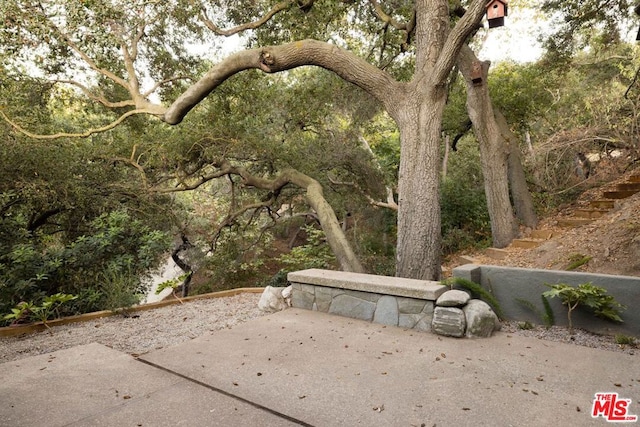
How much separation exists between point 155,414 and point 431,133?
13.7 ft

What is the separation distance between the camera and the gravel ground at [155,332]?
3434mm

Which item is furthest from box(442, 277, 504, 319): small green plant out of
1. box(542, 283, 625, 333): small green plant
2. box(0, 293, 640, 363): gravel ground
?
box(542, 283, 625, 333): small green plant

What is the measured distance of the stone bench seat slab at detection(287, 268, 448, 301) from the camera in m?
3.64

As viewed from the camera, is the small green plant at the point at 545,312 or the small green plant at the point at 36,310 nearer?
the small green plant at the point at 545,312

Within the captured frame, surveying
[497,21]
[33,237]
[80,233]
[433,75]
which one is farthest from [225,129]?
[497,21]

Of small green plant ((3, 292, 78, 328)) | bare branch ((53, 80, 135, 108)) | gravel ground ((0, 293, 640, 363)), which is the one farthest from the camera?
bare branch ((53, 80, 135, 108))

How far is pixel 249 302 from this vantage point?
205 inches

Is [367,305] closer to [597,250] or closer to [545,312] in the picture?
[545,312]

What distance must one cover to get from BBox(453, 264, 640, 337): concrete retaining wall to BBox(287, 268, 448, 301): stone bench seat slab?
1.76ft

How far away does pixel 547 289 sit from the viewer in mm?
3682

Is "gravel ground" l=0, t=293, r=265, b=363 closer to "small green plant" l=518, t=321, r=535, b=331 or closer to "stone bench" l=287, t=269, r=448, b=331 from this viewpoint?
"stone bench" l=287, t=269, r=448, b=331

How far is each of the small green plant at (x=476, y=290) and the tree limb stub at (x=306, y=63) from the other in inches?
101

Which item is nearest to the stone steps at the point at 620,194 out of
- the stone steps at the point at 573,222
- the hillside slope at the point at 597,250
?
the hillside slope at the point at 597,250

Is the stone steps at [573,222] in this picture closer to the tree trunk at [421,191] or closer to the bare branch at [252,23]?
the tree trunk at [421,191]
